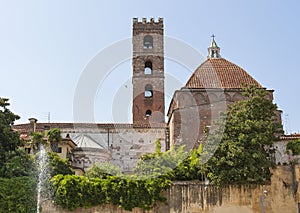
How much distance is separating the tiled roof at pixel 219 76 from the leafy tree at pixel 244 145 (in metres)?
9.79

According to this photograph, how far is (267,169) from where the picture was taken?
23.0m

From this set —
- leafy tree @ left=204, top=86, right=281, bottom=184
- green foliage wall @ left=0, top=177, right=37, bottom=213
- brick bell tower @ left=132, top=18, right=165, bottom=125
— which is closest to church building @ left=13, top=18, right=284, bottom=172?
brick bell tower @ left=132, top=18, right=165, bottom=125

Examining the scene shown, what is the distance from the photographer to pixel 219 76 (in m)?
34.0

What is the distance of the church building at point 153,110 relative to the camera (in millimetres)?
32469

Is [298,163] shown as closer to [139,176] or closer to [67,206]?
[139,176]

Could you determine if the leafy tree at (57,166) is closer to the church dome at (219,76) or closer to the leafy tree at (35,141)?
the leafy tree at (35,141)

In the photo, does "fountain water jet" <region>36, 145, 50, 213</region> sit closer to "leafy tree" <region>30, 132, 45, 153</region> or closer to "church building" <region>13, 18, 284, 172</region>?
"leafy tree" <region>30, 132, 45, 153</region>

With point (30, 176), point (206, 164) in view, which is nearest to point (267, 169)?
point (206, 164)

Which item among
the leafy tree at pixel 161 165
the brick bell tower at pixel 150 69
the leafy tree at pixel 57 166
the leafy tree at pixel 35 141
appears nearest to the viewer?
the leafy tree at pixel 161 165

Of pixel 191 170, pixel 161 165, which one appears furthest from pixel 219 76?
pixel 191 170

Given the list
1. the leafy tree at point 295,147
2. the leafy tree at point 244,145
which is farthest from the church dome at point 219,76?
the leafy tree at point 244,145

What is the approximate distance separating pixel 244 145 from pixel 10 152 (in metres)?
12.1

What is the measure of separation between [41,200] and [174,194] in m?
6.66

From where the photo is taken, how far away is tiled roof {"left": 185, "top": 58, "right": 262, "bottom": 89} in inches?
1309
